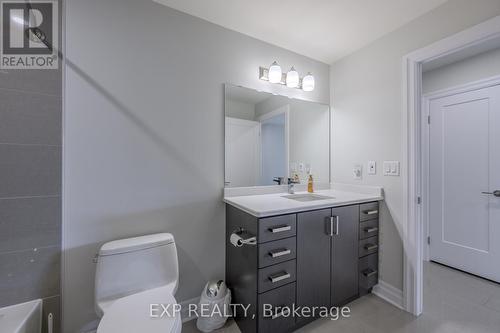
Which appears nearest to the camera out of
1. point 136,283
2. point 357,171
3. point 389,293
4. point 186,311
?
point 136,283

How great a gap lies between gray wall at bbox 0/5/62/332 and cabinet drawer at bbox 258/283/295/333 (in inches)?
48.6

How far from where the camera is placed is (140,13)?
147 centimetres

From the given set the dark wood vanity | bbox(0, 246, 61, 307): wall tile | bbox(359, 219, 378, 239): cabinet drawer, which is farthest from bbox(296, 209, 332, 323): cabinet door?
bbox(0, 246, 61, 307): wall tile

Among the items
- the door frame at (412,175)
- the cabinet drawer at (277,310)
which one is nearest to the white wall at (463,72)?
the door frame at (412,175)

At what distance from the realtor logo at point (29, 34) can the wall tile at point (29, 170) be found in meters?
0.48

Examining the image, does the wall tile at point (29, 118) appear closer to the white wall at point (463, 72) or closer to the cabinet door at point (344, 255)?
the cabinet door at point (344, 255)

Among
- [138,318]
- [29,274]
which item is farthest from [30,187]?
[138,318]

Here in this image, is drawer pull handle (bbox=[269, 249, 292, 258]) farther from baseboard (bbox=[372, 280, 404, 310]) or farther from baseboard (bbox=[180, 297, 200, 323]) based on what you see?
baseboard (bbox=[372, 280, 404, 310])

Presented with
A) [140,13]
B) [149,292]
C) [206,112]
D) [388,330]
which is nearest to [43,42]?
[140,13]

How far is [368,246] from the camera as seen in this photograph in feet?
6.03

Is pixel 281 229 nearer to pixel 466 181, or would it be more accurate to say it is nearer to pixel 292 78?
pixel 292 78

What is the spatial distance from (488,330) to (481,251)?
3.41ft

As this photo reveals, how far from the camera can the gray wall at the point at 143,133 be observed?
4.24ft

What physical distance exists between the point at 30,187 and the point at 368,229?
2425 millimetres
